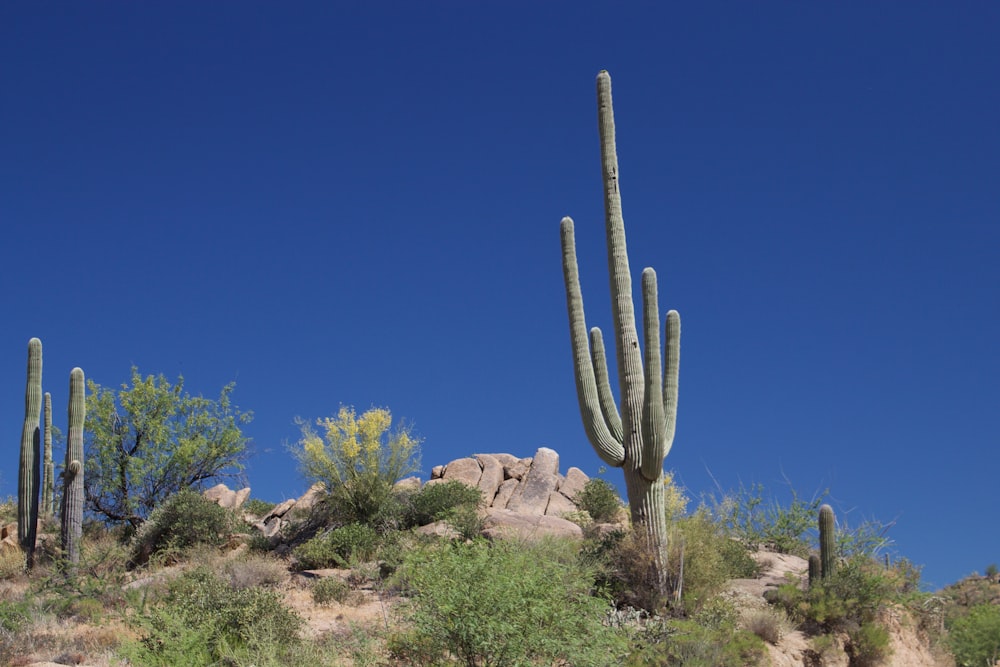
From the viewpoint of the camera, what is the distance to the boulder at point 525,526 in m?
18.4

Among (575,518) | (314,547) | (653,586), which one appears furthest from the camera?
(575,518)

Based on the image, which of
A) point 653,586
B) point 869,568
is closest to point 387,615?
point 653,586

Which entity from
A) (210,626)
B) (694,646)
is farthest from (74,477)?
(694,646)

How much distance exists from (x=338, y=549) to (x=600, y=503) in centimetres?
704

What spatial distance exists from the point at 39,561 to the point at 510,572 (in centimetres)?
1364

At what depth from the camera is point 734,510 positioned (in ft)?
76.6

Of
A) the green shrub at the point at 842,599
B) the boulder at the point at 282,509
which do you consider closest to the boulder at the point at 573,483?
the boulder at the point at 282,509

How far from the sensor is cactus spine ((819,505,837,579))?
1641cm

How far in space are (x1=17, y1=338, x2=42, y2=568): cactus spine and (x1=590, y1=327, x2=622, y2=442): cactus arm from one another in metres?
13.0

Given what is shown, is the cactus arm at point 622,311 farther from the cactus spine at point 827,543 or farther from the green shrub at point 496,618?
the green shrub at point 496,618

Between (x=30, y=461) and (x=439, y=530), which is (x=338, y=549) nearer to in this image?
(x=439, y=530)

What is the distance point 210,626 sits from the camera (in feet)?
40.1

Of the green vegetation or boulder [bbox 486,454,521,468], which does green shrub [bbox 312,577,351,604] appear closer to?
the green vegetation

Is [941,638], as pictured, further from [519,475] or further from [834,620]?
[519,475]
